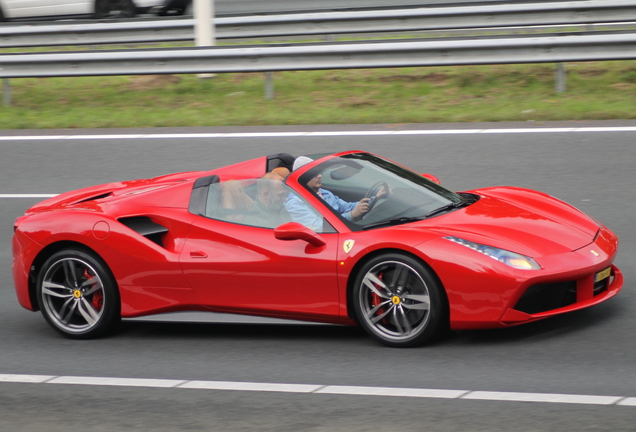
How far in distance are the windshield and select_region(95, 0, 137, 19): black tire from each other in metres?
13.9

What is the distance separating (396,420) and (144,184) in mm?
3026

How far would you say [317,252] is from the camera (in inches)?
218

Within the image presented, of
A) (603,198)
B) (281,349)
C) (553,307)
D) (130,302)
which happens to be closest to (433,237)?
(553,307)

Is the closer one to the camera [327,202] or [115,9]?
[327,202]

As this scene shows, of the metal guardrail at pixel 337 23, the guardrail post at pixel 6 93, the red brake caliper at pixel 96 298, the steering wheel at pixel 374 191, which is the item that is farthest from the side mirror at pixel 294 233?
the guardrail post at pixel 6 93

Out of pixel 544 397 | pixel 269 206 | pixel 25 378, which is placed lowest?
pixel 25 378

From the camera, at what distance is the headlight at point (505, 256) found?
5.23 metres

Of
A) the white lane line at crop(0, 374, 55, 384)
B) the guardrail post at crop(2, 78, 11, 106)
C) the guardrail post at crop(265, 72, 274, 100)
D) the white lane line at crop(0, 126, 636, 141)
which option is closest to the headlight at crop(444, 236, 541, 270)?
the white lane line at crop(0, 374, 55, 384)

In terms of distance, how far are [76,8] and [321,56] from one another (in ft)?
28.2

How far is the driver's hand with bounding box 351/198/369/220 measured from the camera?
571 cm

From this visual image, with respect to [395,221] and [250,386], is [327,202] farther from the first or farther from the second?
[250,386]

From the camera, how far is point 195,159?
10672 millimetres

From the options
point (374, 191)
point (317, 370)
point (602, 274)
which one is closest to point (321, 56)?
point (374, 191)

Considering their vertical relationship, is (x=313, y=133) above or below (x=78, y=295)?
above
